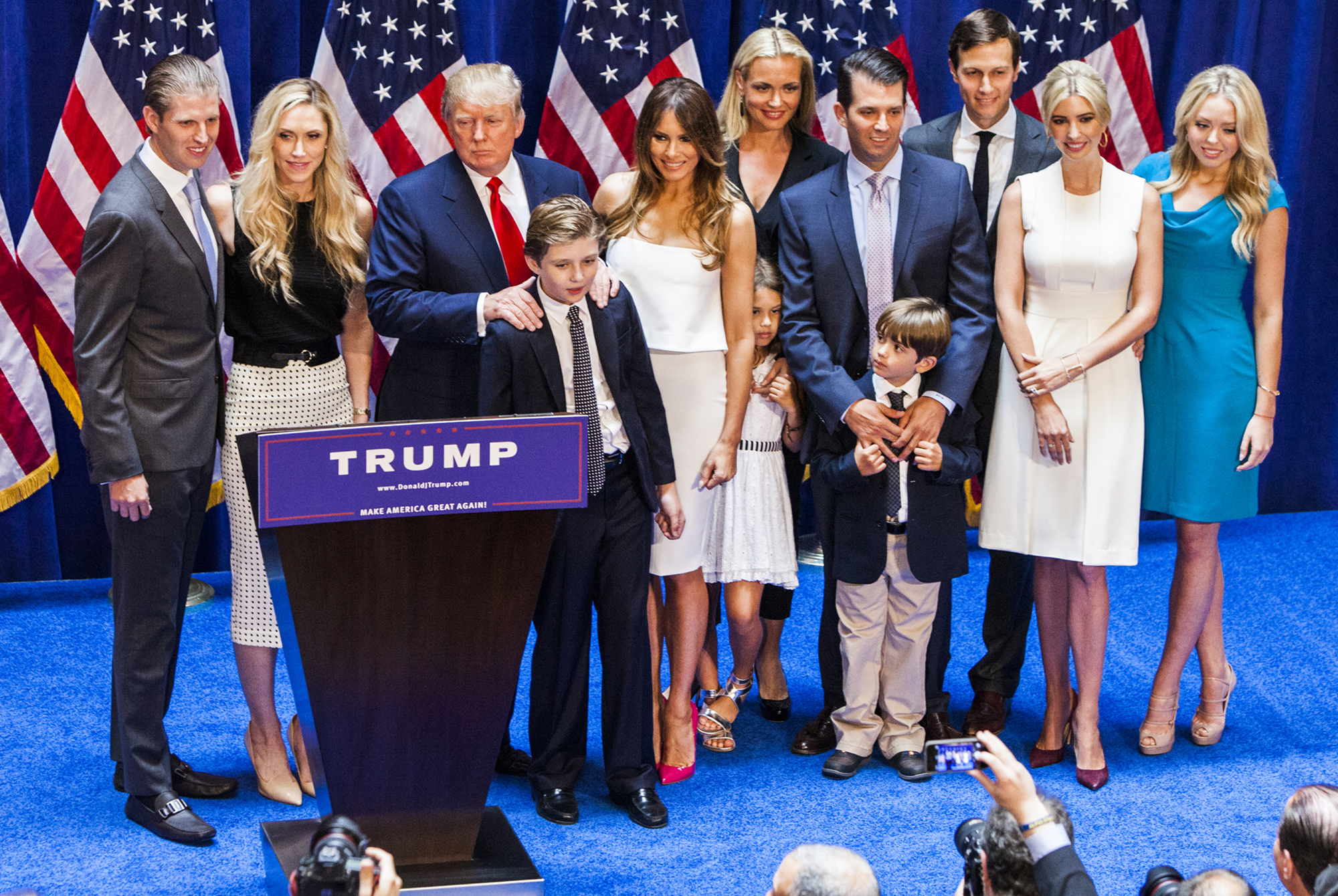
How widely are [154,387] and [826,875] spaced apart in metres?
2.08

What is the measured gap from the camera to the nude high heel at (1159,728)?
4.11 m

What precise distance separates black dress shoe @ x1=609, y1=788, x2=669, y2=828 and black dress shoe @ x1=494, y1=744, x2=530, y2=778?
338mm

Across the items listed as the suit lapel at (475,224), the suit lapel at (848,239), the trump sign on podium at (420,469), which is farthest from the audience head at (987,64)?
the trump sign on podium at (420,469)

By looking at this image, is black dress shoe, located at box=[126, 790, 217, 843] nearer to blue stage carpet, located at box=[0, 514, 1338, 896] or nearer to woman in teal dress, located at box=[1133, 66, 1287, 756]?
blue stage carpet, located at box=[0, 514, 1338, 896]

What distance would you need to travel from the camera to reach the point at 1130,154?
6.04 meters

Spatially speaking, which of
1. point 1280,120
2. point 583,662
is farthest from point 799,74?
point 1280,120

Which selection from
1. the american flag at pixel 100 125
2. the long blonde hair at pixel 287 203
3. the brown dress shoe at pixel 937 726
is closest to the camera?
the long blonde hair at pixel 287 203

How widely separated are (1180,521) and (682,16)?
2702 millimetres

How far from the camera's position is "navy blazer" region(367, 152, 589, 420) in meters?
3.59

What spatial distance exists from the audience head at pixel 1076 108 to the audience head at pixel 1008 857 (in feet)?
6.68

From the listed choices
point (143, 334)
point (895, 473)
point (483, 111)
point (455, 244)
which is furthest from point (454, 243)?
point (895, 473)

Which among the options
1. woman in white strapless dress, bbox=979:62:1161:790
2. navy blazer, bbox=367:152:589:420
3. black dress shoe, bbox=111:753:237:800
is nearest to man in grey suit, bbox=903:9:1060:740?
woman in white strapless dress, bbox=979:62:1161:790

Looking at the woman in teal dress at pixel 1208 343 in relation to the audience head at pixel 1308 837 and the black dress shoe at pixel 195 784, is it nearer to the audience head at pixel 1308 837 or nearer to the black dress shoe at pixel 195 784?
the audience head at pixel 1308 837

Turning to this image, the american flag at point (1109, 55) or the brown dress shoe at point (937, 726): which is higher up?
the american flag at point (1109, 55)
